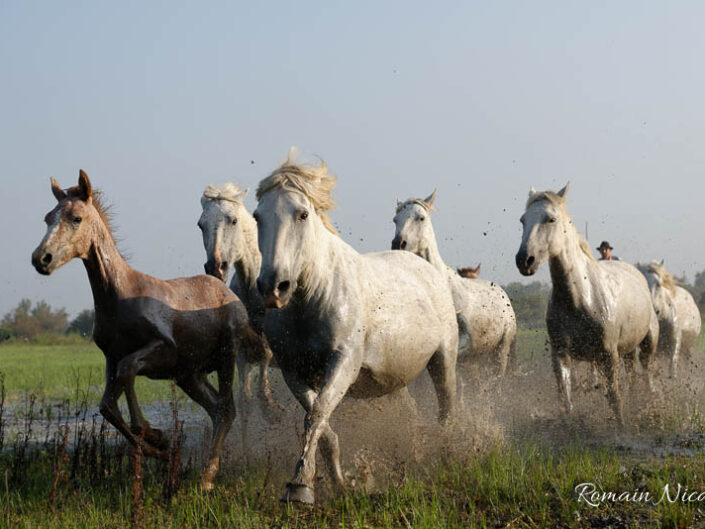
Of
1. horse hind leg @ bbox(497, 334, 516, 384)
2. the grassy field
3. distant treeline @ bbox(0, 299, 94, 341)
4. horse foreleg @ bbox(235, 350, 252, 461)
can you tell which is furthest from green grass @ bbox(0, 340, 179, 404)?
distant treeline @ bbox(0, 299, 94, 341)

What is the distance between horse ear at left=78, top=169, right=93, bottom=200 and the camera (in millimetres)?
6102

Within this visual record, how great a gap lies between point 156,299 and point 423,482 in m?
2.55

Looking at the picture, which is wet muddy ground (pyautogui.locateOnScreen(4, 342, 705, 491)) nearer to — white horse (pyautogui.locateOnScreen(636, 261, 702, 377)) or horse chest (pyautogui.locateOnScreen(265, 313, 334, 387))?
horse chest (pyautogui.locateOnScreen(265, 313, 334, 387))

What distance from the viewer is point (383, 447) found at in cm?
650

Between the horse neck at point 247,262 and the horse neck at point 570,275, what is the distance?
3160 mm

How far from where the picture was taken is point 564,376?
8.39m

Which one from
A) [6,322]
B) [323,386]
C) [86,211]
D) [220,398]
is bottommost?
[6,322]

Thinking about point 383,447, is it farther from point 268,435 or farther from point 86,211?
point 86,211

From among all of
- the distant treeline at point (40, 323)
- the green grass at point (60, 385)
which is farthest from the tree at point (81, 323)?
the green grass at point (60, 385)

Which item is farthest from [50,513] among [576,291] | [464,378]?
[464,378]

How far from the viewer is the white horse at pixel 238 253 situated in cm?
773

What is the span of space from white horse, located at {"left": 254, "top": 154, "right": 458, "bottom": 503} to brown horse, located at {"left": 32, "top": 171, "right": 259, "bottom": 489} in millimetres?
1058

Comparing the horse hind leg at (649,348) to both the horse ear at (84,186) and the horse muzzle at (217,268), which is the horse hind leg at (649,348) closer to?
the horse muzzle at (217,268)

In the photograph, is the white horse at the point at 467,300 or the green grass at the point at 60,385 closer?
the white horse at the point at 467,300
